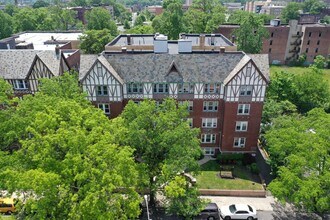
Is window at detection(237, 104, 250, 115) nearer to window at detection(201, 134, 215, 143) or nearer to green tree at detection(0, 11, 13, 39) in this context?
window at detection(201, 134, 215, 143)

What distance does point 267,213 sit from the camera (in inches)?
1422

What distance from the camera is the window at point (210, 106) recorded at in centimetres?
4388

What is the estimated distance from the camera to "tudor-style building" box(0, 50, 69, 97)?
147 ft

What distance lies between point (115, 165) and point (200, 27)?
7520cm

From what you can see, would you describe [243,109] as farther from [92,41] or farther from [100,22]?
[100,22]

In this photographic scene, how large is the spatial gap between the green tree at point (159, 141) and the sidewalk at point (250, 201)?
340 inches

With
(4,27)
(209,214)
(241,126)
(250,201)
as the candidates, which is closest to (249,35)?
(241,126)

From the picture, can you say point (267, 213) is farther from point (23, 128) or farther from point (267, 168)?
point (23, 128)

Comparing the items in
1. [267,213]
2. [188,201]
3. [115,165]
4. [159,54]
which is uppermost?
[159,54]

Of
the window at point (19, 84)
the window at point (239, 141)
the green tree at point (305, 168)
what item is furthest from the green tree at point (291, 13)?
the window at point (19, 84)

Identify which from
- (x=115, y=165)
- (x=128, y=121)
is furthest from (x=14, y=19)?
→ (x=115, y=165)

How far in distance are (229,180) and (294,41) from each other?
266ft

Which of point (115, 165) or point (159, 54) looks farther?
point (159, 54)

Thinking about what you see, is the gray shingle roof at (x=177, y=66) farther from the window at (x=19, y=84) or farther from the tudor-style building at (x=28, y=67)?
the window at (x=19, y=84)
